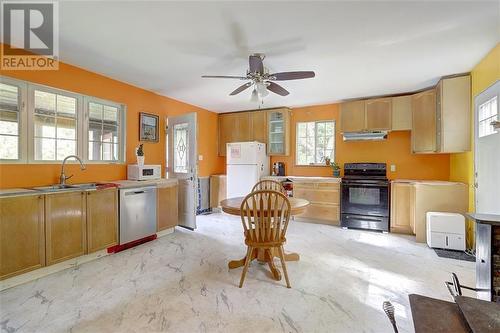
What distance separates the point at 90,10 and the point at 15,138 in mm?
1772

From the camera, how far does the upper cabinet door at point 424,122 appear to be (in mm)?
3723

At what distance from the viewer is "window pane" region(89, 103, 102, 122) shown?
3.34 m

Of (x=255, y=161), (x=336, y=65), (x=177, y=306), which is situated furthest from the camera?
(x=255, y=161)

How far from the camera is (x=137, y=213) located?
336 cm

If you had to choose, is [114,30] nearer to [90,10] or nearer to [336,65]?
[90,10]

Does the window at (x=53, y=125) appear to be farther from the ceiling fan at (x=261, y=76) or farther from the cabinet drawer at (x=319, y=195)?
the cabinet drawer at (x=319, y=195)

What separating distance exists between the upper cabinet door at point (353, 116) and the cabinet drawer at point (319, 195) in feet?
4.17

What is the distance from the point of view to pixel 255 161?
4.95 m

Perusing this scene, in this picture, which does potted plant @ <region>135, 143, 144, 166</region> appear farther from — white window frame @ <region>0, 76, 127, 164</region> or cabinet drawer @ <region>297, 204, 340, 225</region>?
cabinet drawer @ <region>297, 204, 340, 225</region>

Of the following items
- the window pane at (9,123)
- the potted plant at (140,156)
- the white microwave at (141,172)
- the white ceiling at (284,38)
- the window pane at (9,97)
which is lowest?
the white microwave at (141,172)

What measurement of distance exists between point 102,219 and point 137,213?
477mm

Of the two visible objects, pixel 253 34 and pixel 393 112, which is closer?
pixel 253 34

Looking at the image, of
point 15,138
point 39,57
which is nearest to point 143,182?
point 15,138

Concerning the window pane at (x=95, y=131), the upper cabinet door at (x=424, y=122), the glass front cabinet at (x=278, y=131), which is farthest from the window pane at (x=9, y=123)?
the upper cabinet door at (x=424, y=122)
